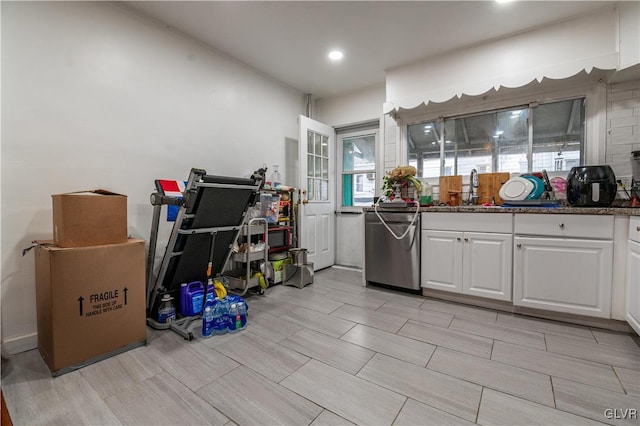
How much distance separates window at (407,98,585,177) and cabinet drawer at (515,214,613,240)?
861mm

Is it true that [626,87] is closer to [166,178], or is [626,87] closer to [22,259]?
[166,178]

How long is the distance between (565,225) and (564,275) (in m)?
0.40

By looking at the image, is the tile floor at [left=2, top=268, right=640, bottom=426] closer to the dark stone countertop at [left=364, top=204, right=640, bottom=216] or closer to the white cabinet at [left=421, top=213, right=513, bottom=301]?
the white cabinet at [left=421, top=213, right=513, bottom=301]

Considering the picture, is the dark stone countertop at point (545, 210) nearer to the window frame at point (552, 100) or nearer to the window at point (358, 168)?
the window frame at point (552, 100)

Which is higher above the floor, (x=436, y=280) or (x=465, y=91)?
(x=465, y=91)

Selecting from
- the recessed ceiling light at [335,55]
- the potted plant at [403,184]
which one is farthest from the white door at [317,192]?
the potted plant at [403,184]

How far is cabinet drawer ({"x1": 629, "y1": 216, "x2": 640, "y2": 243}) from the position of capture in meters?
1.84

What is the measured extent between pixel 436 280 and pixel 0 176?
139 inches

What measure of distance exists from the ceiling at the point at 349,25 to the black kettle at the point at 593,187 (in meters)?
1.41

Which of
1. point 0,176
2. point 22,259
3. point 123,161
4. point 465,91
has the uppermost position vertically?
point 465,91

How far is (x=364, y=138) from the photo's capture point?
429 centimetres

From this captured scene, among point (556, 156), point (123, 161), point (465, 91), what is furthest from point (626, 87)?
point (123, 161)

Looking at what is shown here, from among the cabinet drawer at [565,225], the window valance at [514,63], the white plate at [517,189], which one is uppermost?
the window valance at [514,63]

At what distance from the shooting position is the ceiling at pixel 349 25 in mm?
2354
